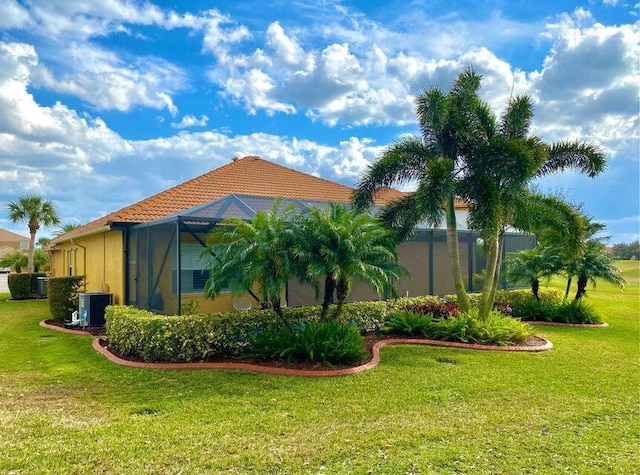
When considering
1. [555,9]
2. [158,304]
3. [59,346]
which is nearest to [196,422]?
[158,304]

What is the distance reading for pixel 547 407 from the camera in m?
6.30

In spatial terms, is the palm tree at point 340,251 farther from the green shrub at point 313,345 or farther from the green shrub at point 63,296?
the green shrub at point 63,296

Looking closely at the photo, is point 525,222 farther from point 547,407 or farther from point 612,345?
point 547,407

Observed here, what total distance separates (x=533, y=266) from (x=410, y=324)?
5.97 meters

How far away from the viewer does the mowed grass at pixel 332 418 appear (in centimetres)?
449

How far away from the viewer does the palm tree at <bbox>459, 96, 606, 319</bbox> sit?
1057 cm

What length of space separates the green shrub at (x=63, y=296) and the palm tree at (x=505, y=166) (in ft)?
40.2

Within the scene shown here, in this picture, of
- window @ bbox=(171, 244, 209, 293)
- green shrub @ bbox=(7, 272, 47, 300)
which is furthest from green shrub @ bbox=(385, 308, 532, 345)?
green shrub @ bbox=(7, 272, 47, 300)

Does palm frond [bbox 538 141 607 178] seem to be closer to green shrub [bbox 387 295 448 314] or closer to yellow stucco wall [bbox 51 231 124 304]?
green shrub [bbox 387 295 448 314]

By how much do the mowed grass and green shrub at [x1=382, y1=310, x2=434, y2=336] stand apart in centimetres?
202

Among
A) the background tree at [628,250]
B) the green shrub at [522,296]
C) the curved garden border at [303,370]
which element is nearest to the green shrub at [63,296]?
the curved garden border at [303,370]

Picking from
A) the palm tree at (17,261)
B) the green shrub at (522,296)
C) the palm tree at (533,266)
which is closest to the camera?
the palm tree at (533,266)

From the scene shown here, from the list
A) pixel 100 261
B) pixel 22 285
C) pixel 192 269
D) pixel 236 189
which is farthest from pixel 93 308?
pixel 22 285

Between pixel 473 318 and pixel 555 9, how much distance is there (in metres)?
8.08
